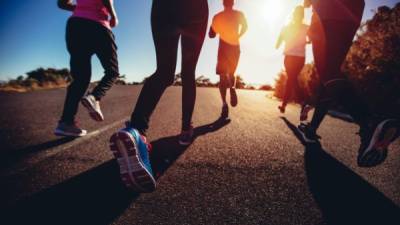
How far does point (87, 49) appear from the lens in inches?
109

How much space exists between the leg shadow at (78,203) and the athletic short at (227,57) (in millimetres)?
3526

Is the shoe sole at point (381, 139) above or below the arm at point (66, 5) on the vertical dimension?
below

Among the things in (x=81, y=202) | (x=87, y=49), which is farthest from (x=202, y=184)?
(x=87, y=49)

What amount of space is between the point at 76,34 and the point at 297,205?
270 centimetres

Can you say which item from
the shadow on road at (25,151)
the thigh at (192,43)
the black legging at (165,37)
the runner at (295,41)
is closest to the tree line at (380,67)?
the runner at (295,41)

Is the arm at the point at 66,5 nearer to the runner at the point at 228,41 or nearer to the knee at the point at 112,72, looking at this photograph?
the knee at the point at 112,72

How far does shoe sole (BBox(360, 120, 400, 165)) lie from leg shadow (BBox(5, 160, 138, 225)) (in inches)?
73.9

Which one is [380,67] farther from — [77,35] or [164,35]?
[77,35]

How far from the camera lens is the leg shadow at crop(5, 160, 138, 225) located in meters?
1.27

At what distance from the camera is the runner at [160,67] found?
4.82 feet

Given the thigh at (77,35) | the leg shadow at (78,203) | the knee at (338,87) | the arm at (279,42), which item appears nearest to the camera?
the leg shadow at (78,203)

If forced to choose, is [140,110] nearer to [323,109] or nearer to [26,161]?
[26,161]

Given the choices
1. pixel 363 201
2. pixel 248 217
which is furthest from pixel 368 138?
pixel 248 217

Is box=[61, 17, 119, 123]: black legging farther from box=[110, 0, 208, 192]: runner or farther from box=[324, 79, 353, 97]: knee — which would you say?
box=[324, 79, 353, 97]: knee
